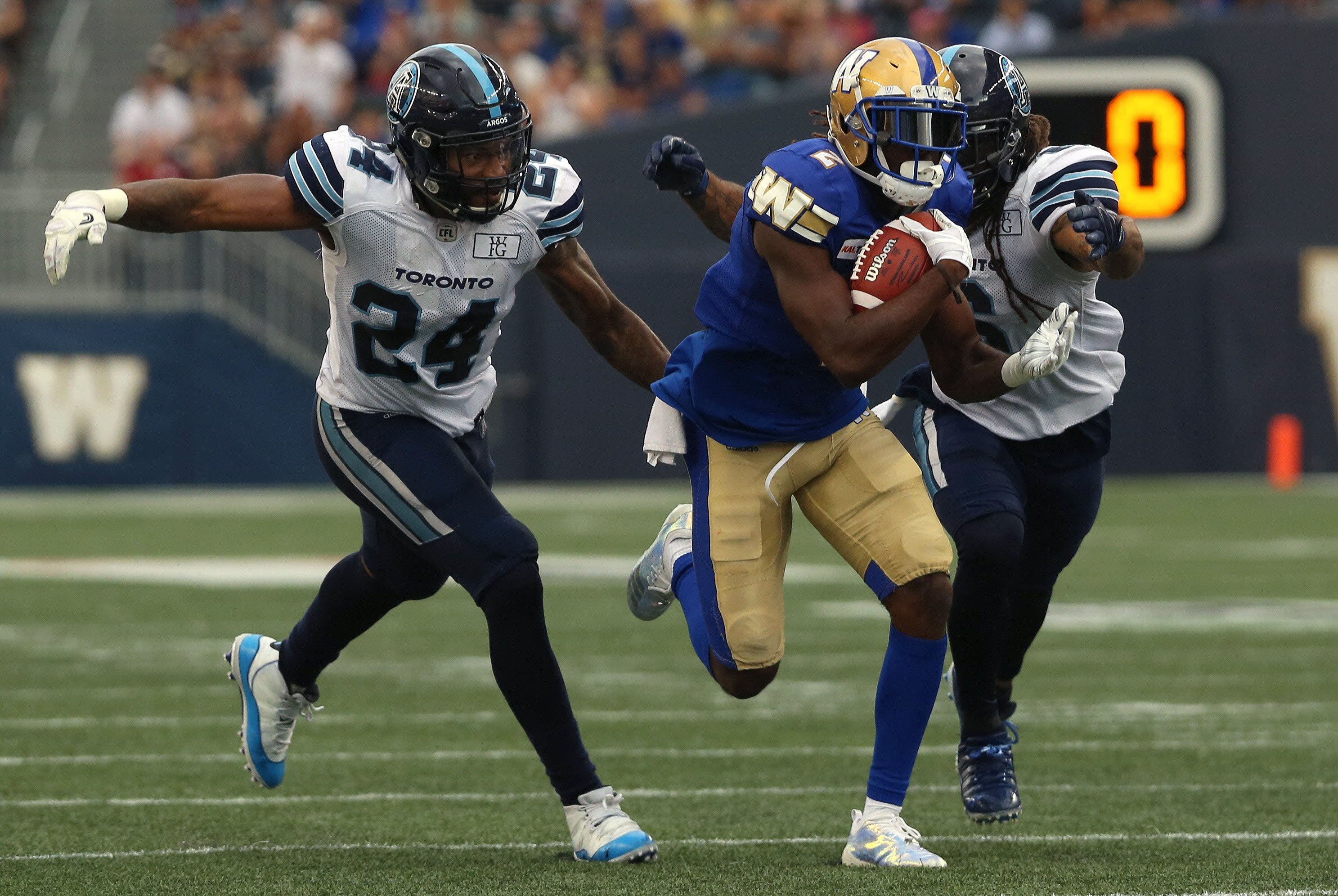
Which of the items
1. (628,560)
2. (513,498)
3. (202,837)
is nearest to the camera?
(202,837)

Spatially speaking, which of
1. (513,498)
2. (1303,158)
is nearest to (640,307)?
(513,498)

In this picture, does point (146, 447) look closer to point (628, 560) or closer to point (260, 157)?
point (260, 157)

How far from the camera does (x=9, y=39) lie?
19109mm

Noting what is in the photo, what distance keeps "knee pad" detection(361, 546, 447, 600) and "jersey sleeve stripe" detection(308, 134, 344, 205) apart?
0.91 meters

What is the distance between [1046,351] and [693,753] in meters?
2.11

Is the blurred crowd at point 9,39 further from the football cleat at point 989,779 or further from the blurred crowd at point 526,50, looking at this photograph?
the football cleat at point 989,779

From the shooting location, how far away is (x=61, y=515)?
14.7 meters

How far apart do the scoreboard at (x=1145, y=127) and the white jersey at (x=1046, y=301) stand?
9.67m

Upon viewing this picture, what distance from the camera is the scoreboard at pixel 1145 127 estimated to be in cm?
1498

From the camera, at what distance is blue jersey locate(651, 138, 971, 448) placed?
4.31 m

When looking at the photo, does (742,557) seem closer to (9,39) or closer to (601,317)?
(601,317)

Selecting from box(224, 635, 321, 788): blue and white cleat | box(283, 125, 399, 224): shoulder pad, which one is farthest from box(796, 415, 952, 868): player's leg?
box(224, 635, 321, 788): blue and white cleat

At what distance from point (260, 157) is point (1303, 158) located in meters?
8.56

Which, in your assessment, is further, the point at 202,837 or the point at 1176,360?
the point at 1176,360
